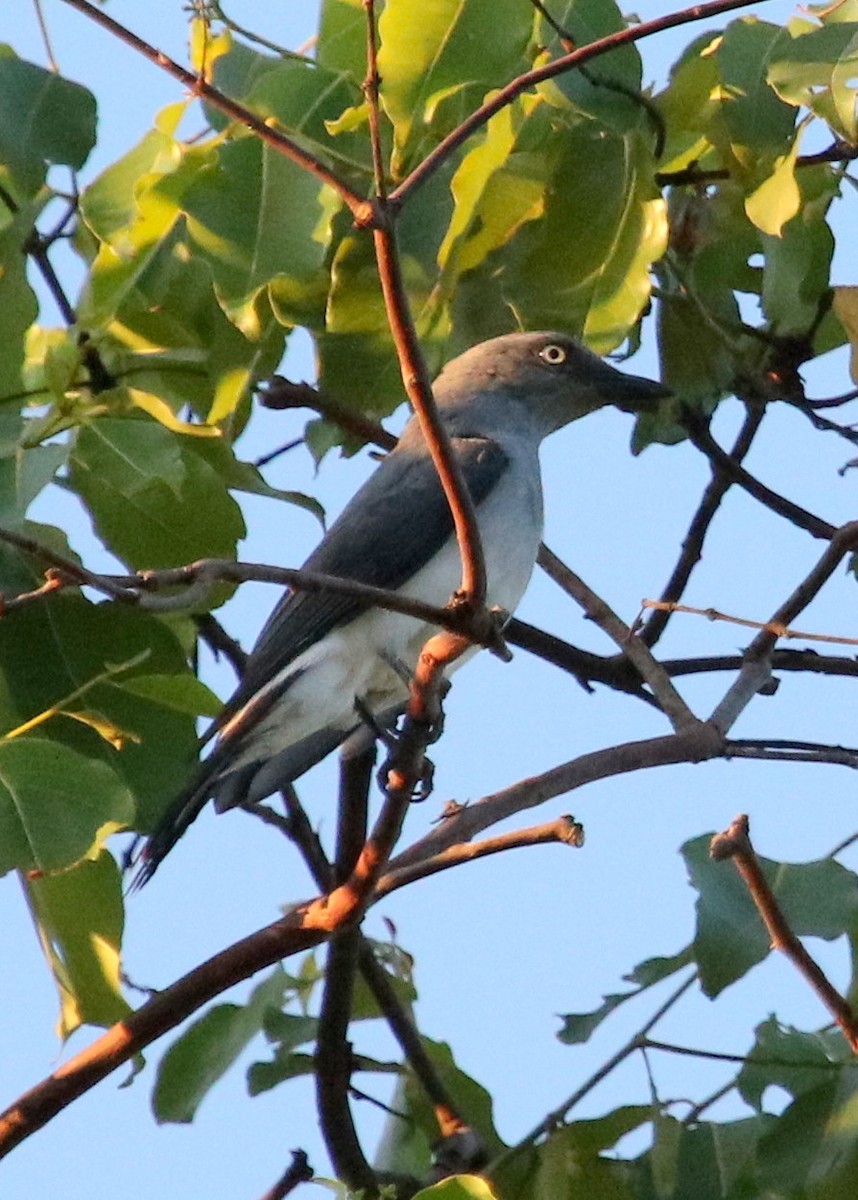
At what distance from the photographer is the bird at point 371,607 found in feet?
15.1

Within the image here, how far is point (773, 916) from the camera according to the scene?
11.3ft

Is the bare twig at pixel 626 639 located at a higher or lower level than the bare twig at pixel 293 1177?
higher

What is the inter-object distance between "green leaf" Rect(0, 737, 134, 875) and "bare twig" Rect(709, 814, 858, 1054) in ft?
3.50

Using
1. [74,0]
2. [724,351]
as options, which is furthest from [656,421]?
[74,0]

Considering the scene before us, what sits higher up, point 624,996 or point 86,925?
point 86,925

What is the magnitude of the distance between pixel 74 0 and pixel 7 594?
5.10ft

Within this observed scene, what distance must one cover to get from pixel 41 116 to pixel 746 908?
2127mm

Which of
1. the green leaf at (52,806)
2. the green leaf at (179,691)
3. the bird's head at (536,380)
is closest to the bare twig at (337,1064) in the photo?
the green leaf at (179,691)

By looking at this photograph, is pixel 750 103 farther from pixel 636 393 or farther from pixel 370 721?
pixel 370 721

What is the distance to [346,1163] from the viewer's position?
170 inches

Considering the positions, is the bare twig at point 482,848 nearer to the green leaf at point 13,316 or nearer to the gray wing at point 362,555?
the gray wing at point 362,555

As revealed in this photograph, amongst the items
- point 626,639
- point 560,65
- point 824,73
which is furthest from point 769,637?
point 560,65

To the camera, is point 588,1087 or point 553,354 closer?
point 588,1087

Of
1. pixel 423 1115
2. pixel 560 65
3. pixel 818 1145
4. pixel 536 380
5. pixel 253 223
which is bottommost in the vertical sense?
pixel 818 1145
